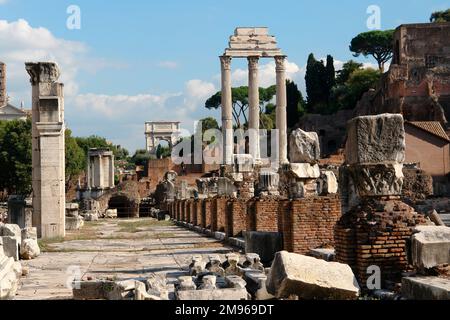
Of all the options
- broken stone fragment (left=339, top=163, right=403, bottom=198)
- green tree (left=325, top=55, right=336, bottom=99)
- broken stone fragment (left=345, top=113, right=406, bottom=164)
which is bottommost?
broken stone fragment (left=339, top=163, right=403, bottom=198)

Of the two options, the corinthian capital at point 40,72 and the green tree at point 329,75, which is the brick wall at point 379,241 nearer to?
the corinthian capital at point 40,72

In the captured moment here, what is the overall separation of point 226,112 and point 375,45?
35.2 meters

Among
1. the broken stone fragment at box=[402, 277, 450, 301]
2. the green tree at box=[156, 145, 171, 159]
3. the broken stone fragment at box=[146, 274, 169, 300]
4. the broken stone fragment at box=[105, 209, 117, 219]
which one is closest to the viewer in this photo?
the broken stone fragment at box=[402, 277, 450, 301]

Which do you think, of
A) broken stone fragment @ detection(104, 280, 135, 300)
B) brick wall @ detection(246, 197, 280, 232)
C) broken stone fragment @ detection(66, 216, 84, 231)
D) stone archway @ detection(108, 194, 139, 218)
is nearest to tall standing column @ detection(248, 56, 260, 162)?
stone archway @ detection(108, 194, 139, 218)

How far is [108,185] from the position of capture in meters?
57.8

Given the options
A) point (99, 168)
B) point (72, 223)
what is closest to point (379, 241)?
point (72, 223)

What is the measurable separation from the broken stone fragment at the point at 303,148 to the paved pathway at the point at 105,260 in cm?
248

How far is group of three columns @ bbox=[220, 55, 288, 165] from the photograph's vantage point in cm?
6034

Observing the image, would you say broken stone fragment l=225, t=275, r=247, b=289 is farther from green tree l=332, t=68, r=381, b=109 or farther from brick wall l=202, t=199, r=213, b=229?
green tree l=332, t=68, r=381, b=109

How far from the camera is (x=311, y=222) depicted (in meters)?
11.4

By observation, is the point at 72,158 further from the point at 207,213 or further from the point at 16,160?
the point at 207,213

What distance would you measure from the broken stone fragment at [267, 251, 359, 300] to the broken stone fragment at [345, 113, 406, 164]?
184 centimetres

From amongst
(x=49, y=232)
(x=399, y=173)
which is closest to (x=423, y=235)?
(x=399, y=173)

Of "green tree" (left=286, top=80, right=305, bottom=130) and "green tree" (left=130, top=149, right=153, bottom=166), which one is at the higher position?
"green tree" (left=286, top=80, right=305, bottom=130)
